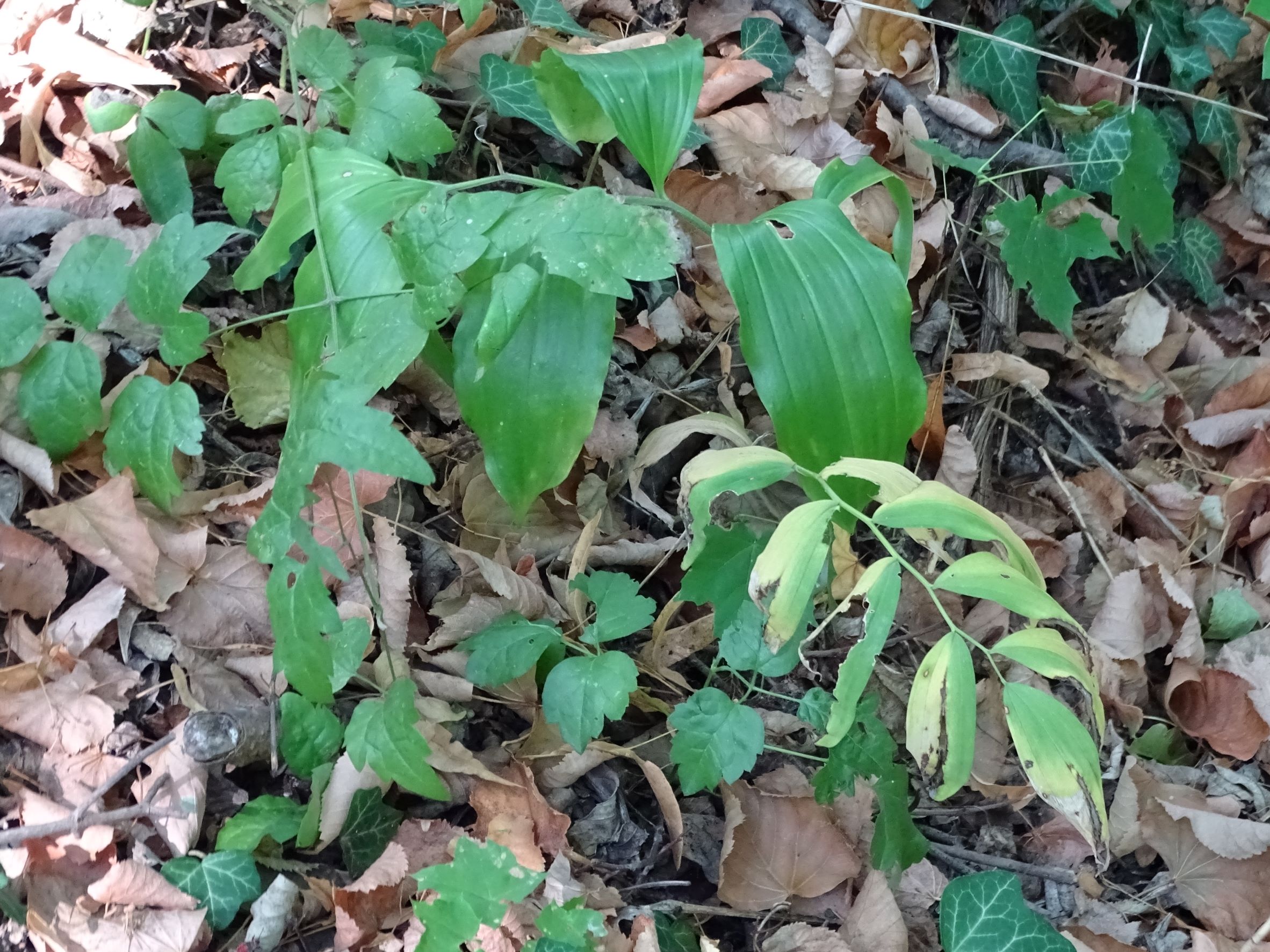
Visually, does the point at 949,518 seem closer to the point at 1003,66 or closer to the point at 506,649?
the point at 506,649

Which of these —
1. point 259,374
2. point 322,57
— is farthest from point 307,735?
point 322,57

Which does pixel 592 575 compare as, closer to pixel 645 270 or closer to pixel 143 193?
pixel 645 270

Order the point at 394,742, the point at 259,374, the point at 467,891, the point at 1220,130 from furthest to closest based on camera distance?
the point at 1220,130 → the point at 259,374 → the point at 394,742 → the point at 467,891

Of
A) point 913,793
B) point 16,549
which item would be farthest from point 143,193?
point 913,793

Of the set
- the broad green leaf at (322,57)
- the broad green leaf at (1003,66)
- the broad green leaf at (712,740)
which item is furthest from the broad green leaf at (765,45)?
the broad green leaf at (712,740)

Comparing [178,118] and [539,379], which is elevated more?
[178,118]

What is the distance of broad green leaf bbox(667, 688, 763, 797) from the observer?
82 cm

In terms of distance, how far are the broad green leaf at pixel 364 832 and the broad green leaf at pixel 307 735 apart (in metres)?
0.05

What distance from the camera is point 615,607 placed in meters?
0.87

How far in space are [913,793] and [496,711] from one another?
50cm

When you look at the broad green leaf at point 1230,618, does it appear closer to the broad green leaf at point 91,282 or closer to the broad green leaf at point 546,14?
the broad green leaf at point 546,14

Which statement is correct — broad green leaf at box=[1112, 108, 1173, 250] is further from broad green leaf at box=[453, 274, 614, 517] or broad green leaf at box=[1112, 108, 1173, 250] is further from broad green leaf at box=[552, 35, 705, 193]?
broad green leaf at box=[453, 274, 614, 517]

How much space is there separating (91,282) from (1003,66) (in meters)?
1.34

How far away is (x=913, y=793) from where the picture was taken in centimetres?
98
